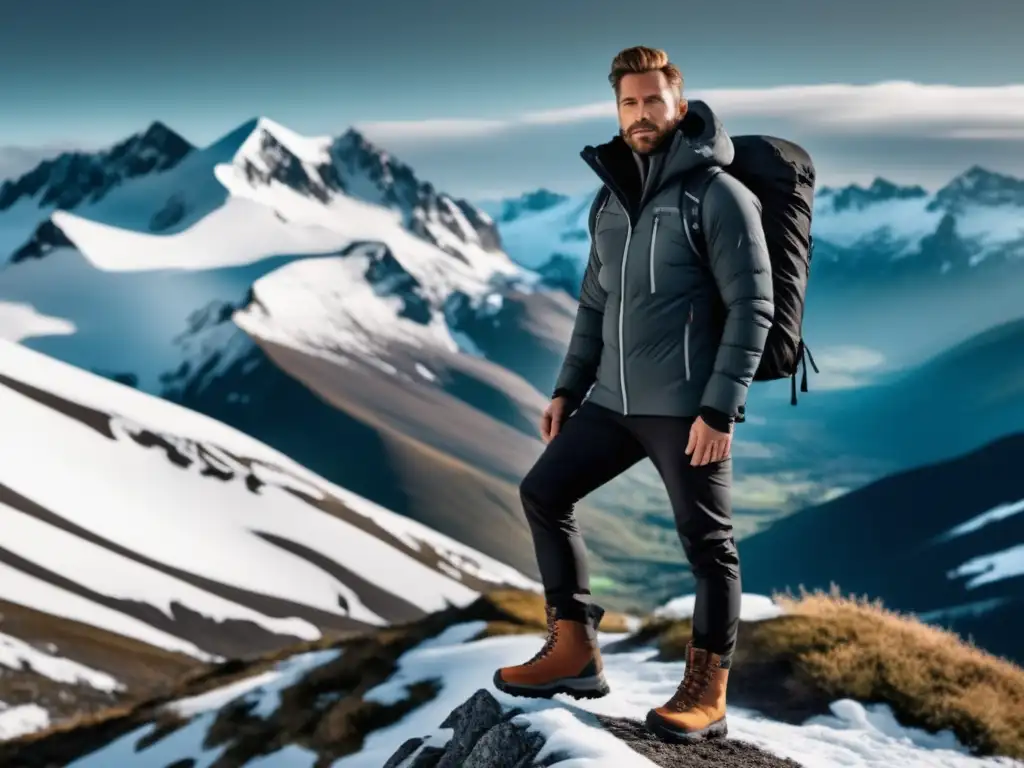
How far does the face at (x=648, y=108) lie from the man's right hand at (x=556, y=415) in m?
2.60

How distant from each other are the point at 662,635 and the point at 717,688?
9.99 m

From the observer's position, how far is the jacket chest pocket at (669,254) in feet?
26.7

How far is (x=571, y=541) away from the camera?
9164mm

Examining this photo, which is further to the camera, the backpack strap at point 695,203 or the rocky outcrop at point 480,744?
the rocky outcrop at point 480,744

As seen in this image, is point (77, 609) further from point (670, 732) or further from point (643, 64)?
point (643, 64)

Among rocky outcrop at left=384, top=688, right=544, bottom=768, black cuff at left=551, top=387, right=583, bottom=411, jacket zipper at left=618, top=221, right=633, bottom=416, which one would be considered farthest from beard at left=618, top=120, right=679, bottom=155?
rocky outcrop at left=384, top=688, right=544, bottom=768

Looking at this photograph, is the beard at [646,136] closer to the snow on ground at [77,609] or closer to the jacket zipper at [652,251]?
the jacket zipper at [652,251]

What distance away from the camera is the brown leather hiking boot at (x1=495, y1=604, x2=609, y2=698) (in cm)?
943

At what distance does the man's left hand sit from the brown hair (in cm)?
275

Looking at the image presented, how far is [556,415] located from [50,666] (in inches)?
4669

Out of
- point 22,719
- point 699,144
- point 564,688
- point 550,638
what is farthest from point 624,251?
point 22,719

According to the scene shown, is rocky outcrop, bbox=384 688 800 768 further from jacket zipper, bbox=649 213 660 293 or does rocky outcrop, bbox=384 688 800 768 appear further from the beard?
the beard

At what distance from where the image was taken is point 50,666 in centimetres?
11200

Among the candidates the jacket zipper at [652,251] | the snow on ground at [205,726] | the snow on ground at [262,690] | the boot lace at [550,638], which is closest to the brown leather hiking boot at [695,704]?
the boot lace at [550,638]
